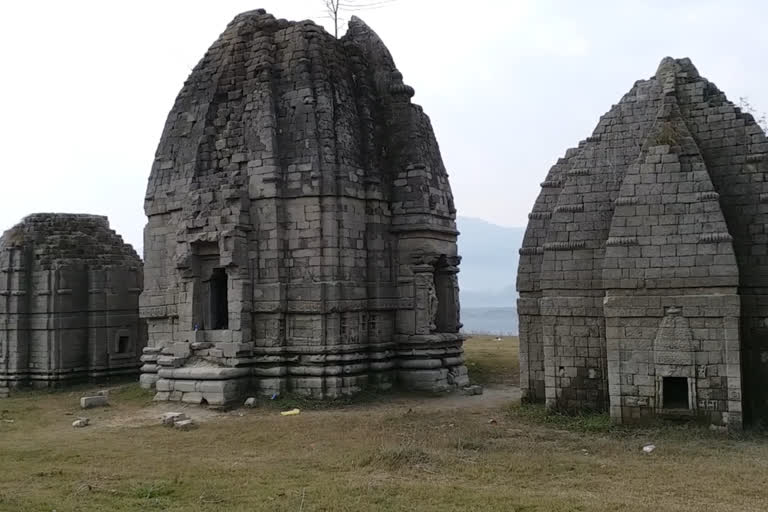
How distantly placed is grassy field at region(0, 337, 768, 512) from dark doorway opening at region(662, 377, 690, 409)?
578 mm

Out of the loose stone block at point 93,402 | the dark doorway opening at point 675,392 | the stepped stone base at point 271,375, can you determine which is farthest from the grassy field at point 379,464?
the loose stone block at point 93,402

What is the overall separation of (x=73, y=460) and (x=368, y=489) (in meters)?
5.76

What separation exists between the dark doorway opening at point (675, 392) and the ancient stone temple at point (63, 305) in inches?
731

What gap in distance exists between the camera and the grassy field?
9.95 m

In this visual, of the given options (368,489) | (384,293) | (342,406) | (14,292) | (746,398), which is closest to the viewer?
(368,489)

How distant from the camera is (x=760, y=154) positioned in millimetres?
14789

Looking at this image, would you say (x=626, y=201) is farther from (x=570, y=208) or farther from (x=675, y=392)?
(x=675, y=392)

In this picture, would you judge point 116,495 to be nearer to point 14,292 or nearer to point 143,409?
point 143,409

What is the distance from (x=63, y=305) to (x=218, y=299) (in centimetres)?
704

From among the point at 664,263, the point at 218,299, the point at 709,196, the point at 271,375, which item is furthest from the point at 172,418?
the point at 709,196

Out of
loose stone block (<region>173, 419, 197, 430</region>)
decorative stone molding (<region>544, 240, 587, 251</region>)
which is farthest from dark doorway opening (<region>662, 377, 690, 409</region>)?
loose stone block (<region>173, 419, 197, 430</region>)

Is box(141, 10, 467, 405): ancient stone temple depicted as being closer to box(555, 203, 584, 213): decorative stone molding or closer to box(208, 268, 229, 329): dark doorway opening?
box(208, 268, 229, 329): dark doorway opening

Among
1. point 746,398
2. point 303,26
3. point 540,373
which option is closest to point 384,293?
point 540,373

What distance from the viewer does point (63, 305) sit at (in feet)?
81.3
